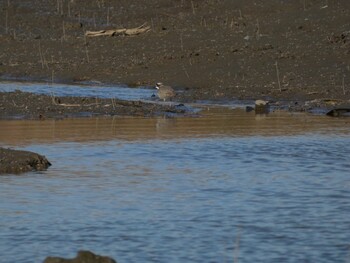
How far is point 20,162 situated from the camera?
43.6 feet

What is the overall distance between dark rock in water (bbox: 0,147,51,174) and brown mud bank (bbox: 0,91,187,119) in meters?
5.68

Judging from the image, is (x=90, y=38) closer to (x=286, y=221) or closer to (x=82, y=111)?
(x=82, y=111)

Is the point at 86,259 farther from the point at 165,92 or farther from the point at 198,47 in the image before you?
the point at 198,47

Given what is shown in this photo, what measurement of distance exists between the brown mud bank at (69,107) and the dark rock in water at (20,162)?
224 inches

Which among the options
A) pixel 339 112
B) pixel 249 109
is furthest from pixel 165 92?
pixel 339 112

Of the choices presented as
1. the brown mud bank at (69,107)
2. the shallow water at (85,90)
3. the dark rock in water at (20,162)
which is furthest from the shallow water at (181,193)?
the shallow water at (85,90)

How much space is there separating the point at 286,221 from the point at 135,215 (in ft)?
5.01

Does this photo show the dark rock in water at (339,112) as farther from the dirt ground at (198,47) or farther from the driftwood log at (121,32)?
the driftwood log at (121,32)

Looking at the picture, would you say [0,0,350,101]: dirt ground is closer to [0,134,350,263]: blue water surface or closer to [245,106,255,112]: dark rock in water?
[245,106,255,112]: dark rock in water

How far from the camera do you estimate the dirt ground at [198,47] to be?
2353 centimetres

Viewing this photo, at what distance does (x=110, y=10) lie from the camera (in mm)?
34125

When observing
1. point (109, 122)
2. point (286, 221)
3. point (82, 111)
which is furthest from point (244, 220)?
point (82, 111)

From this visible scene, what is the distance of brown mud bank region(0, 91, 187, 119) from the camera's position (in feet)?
64.5

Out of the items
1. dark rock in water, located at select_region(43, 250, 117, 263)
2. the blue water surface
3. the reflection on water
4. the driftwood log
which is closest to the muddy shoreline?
the driftwood log
